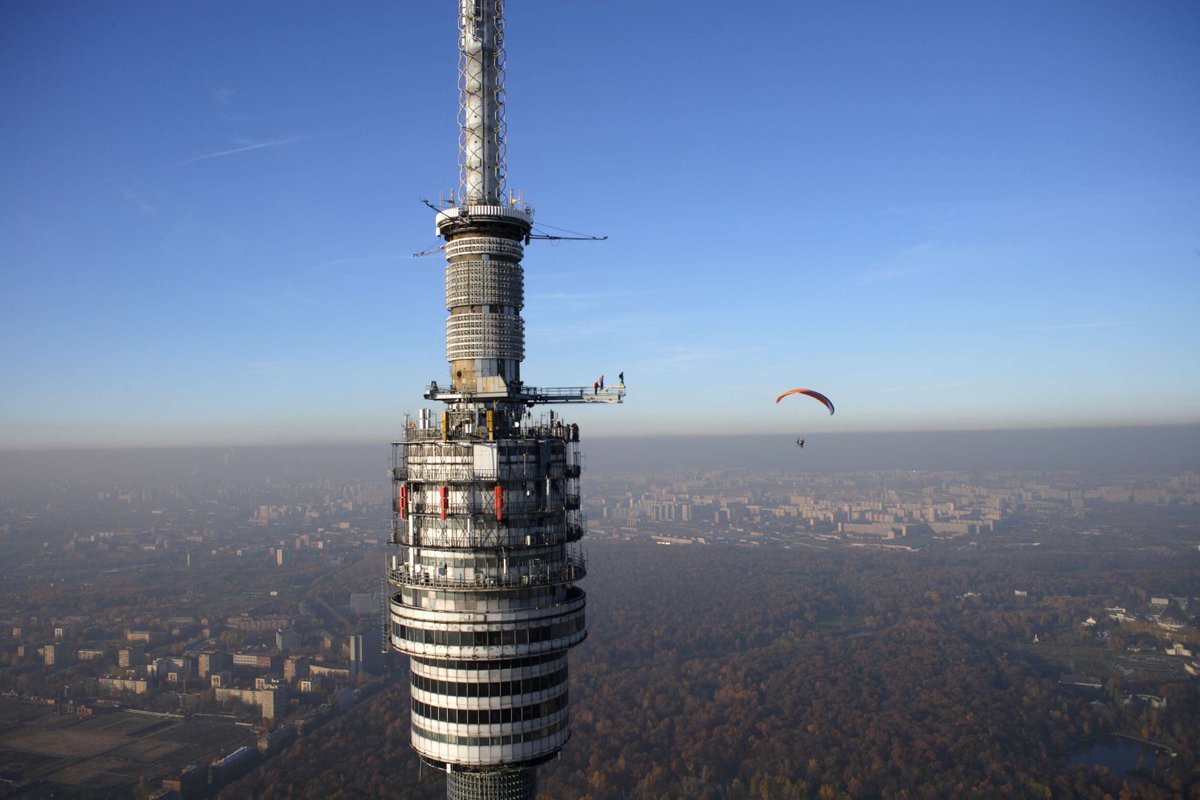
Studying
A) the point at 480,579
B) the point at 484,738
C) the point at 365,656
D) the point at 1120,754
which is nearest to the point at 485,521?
the point at 480,579

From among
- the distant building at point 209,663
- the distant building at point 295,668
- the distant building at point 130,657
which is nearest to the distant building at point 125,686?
the distant building at point 209,663

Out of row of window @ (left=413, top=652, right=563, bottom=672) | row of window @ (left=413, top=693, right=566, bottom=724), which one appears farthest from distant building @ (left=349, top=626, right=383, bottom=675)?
row of window @ (left=413, top=652, right=563, bottom=672)

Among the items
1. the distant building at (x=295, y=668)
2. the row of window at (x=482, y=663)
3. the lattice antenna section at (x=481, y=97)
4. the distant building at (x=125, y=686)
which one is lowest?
the distant building at (x=125, y=686)

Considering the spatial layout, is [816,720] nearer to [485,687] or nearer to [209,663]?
[209,663]

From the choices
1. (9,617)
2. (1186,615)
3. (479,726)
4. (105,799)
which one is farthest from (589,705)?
(9,617)

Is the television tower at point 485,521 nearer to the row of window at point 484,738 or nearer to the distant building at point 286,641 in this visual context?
the row of window at point 484,738

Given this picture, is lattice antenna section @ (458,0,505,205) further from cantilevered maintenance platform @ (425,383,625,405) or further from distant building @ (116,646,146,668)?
distant building @ (116,646,146,668)

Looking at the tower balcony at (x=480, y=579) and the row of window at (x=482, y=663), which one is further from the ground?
the tower balcony at (x=480, y=579)
